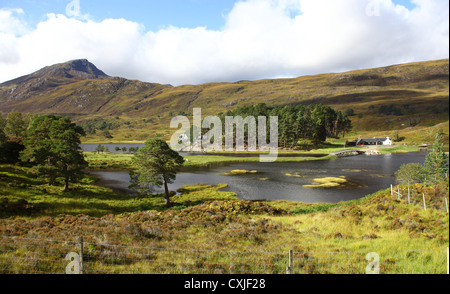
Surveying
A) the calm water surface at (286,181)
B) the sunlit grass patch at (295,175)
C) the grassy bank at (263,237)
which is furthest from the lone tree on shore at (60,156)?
the sunlit grass patch at (295,175)

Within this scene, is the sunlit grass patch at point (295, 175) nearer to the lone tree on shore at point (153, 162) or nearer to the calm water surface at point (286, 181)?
the calm water surface at point (286, 181)

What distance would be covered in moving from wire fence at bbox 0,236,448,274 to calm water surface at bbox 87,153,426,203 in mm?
28906

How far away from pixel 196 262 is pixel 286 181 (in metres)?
44.7

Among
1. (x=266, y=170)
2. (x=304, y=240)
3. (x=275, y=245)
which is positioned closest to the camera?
(x=275, y=245)

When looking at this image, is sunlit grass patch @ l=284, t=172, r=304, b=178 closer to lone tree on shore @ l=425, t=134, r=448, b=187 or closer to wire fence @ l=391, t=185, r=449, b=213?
lone tree on shore @ l=425, t=134, r=448, b=187

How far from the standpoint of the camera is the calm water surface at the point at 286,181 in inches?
1680

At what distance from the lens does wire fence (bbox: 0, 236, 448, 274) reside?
10438 mm

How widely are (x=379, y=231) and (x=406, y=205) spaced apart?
4962 millimetres

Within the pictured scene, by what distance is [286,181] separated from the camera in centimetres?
5341

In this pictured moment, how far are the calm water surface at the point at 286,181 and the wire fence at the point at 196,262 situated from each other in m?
28.9

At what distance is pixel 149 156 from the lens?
37.7 meters

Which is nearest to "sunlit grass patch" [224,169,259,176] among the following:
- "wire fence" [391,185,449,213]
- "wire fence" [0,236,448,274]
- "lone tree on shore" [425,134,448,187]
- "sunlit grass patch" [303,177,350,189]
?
"sunlit grass patch" [303,177,350,189]
